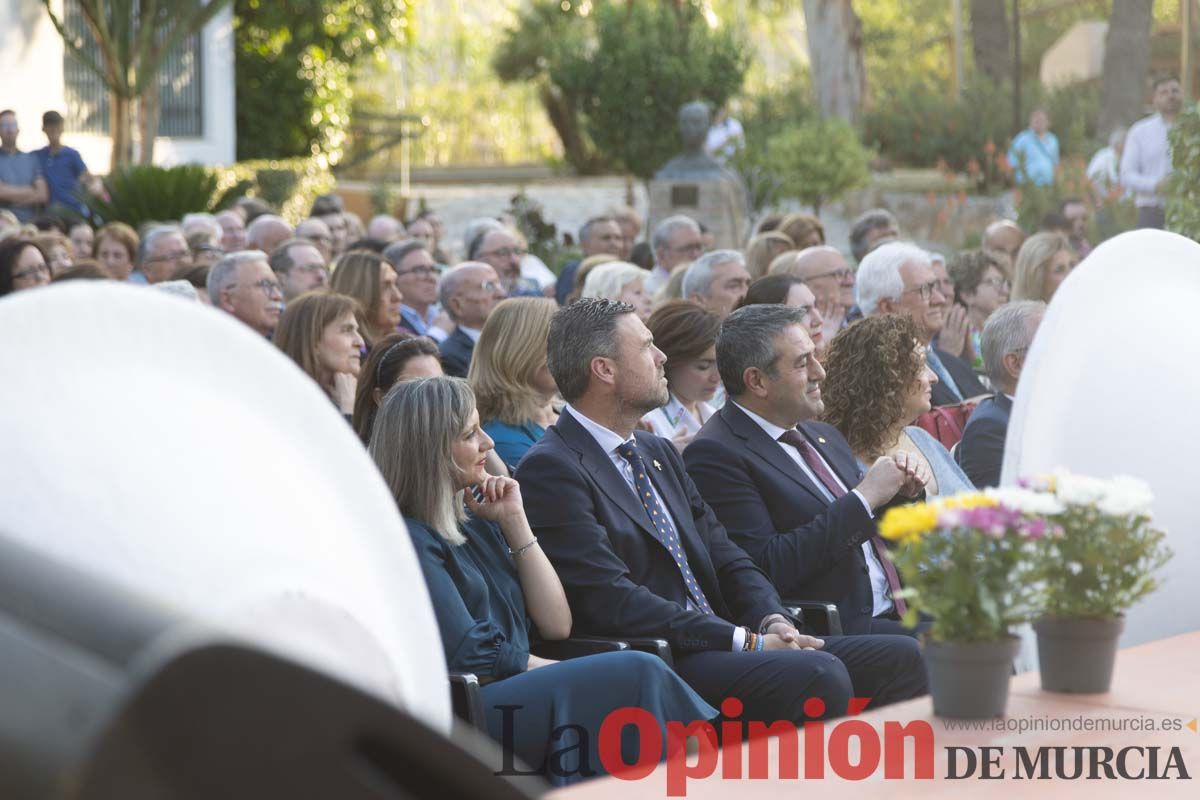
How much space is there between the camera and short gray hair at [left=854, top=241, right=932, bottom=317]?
24.2ft

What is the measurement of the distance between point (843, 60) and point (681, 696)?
73.1ft

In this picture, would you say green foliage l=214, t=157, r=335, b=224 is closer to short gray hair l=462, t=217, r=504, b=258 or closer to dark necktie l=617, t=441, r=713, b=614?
short gray hair l=462, t=217, r=504, b=258

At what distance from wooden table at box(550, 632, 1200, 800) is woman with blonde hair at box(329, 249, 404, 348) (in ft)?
17.2

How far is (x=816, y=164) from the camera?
18.8m

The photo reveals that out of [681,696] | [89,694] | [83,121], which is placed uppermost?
[83,121]

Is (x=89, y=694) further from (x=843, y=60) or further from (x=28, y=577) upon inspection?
(x=843, y=60)

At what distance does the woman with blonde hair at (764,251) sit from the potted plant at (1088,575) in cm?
645

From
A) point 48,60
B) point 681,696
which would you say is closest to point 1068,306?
point 681,696

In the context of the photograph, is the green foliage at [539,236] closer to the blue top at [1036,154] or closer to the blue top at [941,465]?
the blue top at [1036,154]

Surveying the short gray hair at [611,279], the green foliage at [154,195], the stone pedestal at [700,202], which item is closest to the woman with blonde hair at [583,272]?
the short gray hair at [611,279]

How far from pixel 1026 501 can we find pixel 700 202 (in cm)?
1342

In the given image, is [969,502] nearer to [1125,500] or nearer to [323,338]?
[1125,500]

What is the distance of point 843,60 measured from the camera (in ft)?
82.5

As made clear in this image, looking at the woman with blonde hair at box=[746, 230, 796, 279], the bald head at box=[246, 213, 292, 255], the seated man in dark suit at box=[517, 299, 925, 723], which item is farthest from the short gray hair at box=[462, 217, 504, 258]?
the seated man in dark suit at box=[517, 299, 925, 723]
